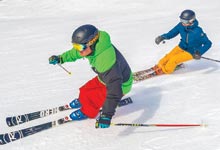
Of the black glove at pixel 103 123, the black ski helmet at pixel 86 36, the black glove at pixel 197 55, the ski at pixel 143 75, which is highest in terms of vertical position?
the black ski helmet at pixel 86 36

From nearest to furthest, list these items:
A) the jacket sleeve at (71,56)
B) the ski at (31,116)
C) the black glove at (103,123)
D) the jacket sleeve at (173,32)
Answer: the black glove at (103,123), the jacket sleeve at (71,56), the ski at (31,116), the jacket sleeve at (173,32)

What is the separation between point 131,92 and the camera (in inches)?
279

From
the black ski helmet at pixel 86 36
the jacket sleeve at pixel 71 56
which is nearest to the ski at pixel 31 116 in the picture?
the jacket sleeve at pixel 71 56

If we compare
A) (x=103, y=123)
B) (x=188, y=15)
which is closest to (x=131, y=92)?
(x=188, y=15)

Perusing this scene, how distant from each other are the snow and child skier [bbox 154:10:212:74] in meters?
0.27

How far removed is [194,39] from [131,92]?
1.89 meters

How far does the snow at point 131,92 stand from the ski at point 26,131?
0.31 feet

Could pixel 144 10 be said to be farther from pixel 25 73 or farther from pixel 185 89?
pixel 185 89

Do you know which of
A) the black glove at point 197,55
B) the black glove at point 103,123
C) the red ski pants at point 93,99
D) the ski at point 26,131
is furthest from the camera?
the black glove at point 197,55

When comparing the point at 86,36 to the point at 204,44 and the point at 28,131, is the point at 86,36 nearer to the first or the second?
the point at 28,131

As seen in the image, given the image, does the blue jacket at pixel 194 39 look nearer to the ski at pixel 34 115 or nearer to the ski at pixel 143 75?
the ski at pixel 143 75

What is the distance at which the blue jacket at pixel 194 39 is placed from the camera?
7.67 meters

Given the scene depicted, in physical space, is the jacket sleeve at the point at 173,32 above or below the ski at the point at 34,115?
above

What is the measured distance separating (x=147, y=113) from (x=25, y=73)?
454cm
